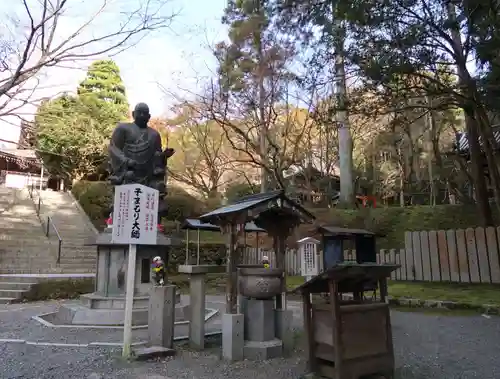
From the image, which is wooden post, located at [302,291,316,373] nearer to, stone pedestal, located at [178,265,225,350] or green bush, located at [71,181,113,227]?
stone pedestal, located at [178,265,225,350]

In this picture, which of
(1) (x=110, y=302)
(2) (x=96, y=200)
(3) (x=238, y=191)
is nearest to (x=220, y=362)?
(1) (x=110, y=302)

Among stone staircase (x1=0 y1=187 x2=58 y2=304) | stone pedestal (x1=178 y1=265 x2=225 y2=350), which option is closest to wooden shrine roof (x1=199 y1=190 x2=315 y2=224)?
stone pedestal (x1=178 y1=265 x2=225 y2=350)

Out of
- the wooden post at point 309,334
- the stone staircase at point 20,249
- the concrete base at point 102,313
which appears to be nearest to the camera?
the wooden post at point 309,334

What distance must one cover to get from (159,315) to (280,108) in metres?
12.3

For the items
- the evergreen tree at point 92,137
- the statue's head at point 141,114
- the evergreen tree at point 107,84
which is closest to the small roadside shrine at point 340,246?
the statue's head at point 141,114

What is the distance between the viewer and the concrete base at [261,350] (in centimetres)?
470

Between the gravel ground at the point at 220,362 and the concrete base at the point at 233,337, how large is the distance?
0.49ft

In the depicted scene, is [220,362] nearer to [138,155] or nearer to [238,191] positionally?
[138,155]

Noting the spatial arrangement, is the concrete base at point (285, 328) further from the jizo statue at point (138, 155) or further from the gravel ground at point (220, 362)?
the jizo statue at point (138, 155)

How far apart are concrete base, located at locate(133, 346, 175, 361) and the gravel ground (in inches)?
4.5

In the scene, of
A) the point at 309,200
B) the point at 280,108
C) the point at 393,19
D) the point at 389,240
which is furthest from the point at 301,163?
the point at 393,19

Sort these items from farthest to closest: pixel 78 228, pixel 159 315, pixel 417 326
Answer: pixel 78 228, pixel 417 326, pixel 159 315

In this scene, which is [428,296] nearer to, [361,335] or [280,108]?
[361,335]

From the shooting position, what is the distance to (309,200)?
786 inches
